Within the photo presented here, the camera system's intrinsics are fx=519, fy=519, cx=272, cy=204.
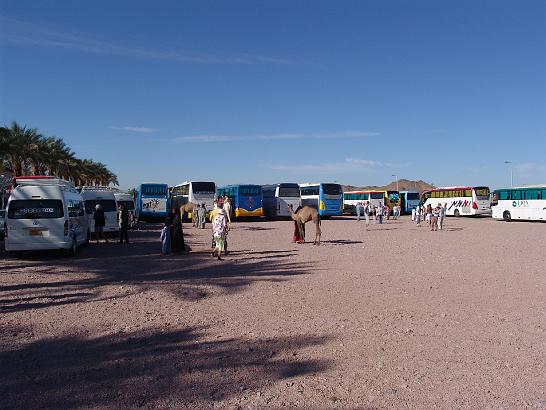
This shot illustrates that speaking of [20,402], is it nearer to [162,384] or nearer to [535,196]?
[162,384]

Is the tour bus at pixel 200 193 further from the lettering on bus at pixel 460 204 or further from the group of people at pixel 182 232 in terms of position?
the lettering on bus at pixel 460 204

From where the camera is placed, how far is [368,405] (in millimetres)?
4566

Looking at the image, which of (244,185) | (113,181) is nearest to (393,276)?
(244,185)

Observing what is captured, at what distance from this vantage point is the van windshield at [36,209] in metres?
14.8

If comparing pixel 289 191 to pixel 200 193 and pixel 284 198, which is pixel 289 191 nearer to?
pixel 284 198

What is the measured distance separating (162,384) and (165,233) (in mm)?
11490

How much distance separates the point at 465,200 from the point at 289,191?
17590mm

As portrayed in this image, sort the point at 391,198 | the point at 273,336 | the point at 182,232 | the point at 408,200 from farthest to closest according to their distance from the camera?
the point at 408,200
the point at 391,198
the point at 182,232
the point at 273,336

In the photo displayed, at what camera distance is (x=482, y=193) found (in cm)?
4691

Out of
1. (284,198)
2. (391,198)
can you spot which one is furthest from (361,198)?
(284,198)

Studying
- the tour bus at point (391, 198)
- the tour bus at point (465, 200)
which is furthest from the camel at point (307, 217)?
the tour bus at point (391, 198)

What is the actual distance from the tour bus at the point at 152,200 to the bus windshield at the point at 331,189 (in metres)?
12.8

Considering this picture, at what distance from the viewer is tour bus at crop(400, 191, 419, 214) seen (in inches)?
2206

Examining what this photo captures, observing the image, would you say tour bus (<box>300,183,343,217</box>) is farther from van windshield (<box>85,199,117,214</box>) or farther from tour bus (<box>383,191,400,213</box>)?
van windshield (<box>85,199,117,214</box>)
